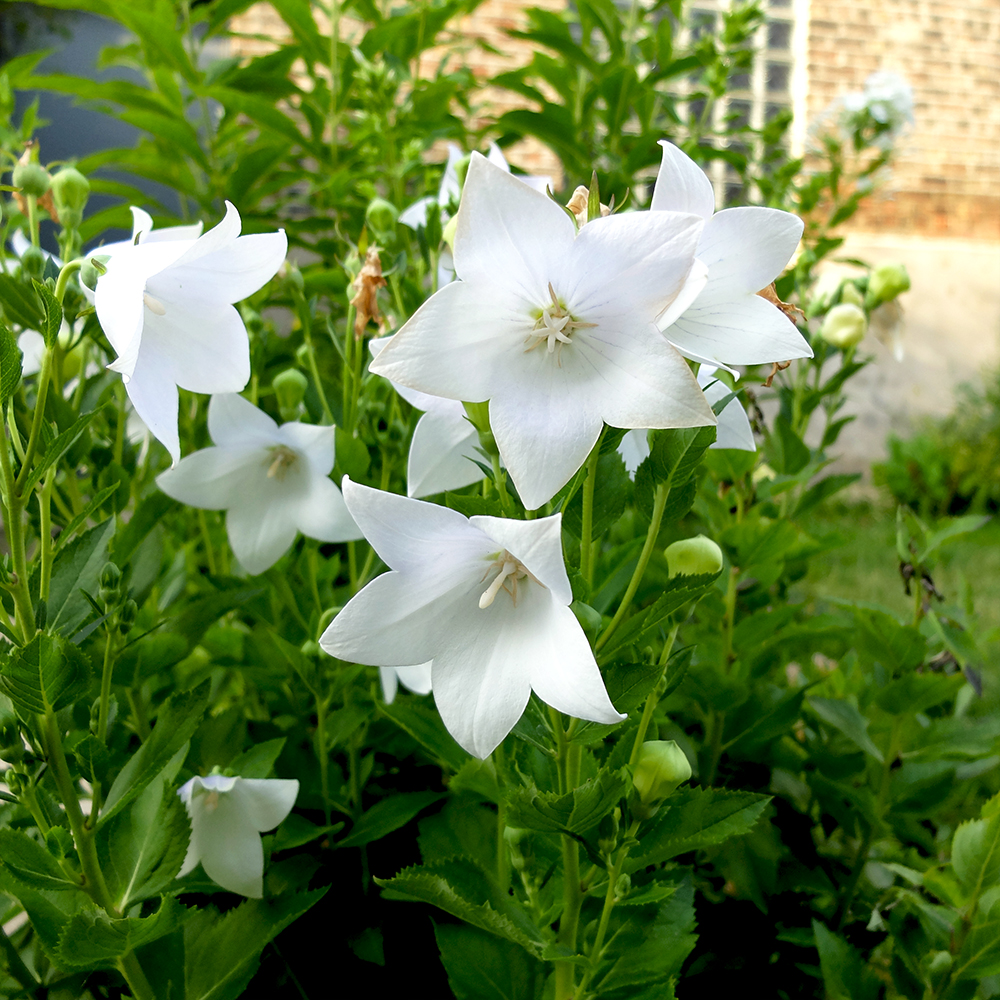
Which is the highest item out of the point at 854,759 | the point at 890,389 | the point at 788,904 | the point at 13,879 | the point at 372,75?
the point at 372,75

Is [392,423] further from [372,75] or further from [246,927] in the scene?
[372,75]

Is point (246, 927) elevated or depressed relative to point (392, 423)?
depressed

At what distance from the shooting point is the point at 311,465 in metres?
0.80

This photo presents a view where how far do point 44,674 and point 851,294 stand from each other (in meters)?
1.11

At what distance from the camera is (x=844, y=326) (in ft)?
3.50

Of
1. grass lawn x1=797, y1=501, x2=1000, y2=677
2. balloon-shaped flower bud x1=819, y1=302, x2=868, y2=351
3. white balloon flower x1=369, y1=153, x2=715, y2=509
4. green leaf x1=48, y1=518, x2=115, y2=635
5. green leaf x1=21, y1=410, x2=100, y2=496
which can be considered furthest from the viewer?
grass lawn x1=797, y1=501, x2=1000, y2=677

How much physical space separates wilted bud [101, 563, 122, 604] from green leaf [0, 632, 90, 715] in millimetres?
72

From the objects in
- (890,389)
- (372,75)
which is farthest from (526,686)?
(890,389)

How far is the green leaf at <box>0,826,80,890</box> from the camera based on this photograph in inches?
21.8

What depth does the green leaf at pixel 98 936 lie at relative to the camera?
1.74ft

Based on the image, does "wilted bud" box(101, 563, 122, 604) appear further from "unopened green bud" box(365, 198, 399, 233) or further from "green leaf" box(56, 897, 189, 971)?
"unopened green bud" box(365, 198, 399, 233)

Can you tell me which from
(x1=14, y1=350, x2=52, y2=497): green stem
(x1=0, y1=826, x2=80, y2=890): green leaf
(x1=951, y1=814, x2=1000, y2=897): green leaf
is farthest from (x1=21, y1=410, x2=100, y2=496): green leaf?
(x1=951, y1=814, x2=1000, y2=897): green leaf

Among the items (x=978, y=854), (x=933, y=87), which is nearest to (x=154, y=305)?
(x=978, y=854)

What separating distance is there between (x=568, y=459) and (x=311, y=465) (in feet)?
1.41
